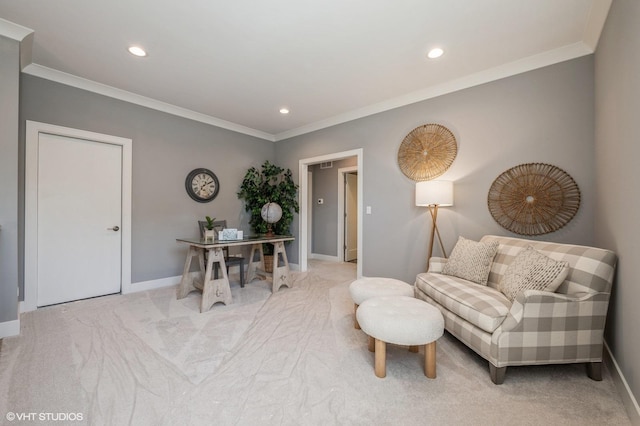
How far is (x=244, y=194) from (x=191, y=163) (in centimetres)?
95

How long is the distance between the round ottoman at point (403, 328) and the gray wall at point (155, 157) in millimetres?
3054

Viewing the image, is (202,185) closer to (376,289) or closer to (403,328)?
(376,289)

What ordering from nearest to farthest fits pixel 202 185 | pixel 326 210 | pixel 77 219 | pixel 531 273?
pixel 531 273 < pixel 77 219 < pixel 202 185 < pixel 326 210

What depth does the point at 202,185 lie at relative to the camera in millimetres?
3994

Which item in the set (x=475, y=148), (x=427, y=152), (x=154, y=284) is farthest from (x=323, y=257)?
(x=475, y=148)

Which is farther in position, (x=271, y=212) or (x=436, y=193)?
(x=271, y=212)

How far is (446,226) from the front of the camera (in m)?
3.05

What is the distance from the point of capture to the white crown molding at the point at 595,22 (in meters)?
1.82

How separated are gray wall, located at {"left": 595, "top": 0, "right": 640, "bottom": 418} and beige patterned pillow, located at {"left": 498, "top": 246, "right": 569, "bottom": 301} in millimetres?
305

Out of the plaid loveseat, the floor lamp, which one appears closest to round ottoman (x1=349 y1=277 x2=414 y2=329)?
the plaid loveseat

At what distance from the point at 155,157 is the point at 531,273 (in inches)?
167

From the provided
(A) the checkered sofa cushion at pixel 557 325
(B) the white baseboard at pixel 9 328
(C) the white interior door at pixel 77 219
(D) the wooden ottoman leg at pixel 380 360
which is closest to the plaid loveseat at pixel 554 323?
(A) the checkered sofa cushion at pixel 557 325

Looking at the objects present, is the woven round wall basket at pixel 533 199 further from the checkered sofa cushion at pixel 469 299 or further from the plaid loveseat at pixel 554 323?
the checkered sofa cushion at pixel 469 299

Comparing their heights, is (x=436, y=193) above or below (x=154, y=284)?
above
